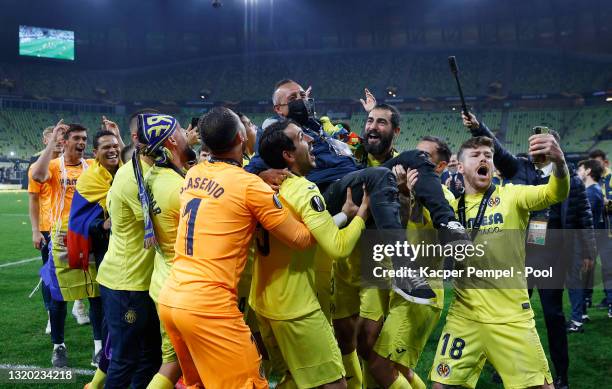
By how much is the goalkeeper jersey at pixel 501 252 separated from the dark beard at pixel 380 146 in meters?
0.88

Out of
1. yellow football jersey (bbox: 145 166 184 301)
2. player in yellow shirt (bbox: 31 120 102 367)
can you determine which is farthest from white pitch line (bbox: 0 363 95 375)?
yellow football jersey (bbox: 145 166 184 301)

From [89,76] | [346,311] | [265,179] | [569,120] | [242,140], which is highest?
[89,76]

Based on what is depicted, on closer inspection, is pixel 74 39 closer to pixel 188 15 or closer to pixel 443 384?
pixel 188 15

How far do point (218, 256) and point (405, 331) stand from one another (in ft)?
6.07

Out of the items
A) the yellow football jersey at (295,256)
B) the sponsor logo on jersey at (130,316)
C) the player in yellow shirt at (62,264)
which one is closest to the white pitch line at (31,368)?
the player in yellow shirt at (62,264)

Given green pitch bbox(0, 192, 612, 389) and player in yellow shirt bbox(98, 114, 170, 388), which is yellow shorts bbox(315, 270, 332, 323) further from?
→ green pitch bbox(0, 192, 612, 389)

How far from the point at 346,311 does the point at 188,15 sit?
5204cm

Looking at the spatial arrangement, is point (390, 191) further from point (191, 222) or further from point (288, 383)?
point (288, 383)

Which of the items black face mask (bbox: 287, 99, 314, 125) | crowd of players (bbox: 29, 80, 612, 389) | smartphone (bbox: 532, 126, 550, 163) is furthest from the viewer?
black face mask (bbox: 287, 99, 314, 125)

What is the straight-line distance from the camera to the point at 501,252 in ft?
12.9

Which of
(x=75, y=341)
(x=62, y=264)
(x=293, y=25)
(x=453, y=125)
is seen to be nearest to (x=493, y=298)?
(x=62, y=264)

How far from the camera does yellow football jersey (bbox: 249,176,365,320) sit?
3273 millimetres

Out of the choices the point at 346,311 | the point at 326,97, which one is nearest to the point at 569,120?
the point at 326,97

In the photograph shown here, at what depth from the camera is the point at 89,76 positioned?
52969mm
